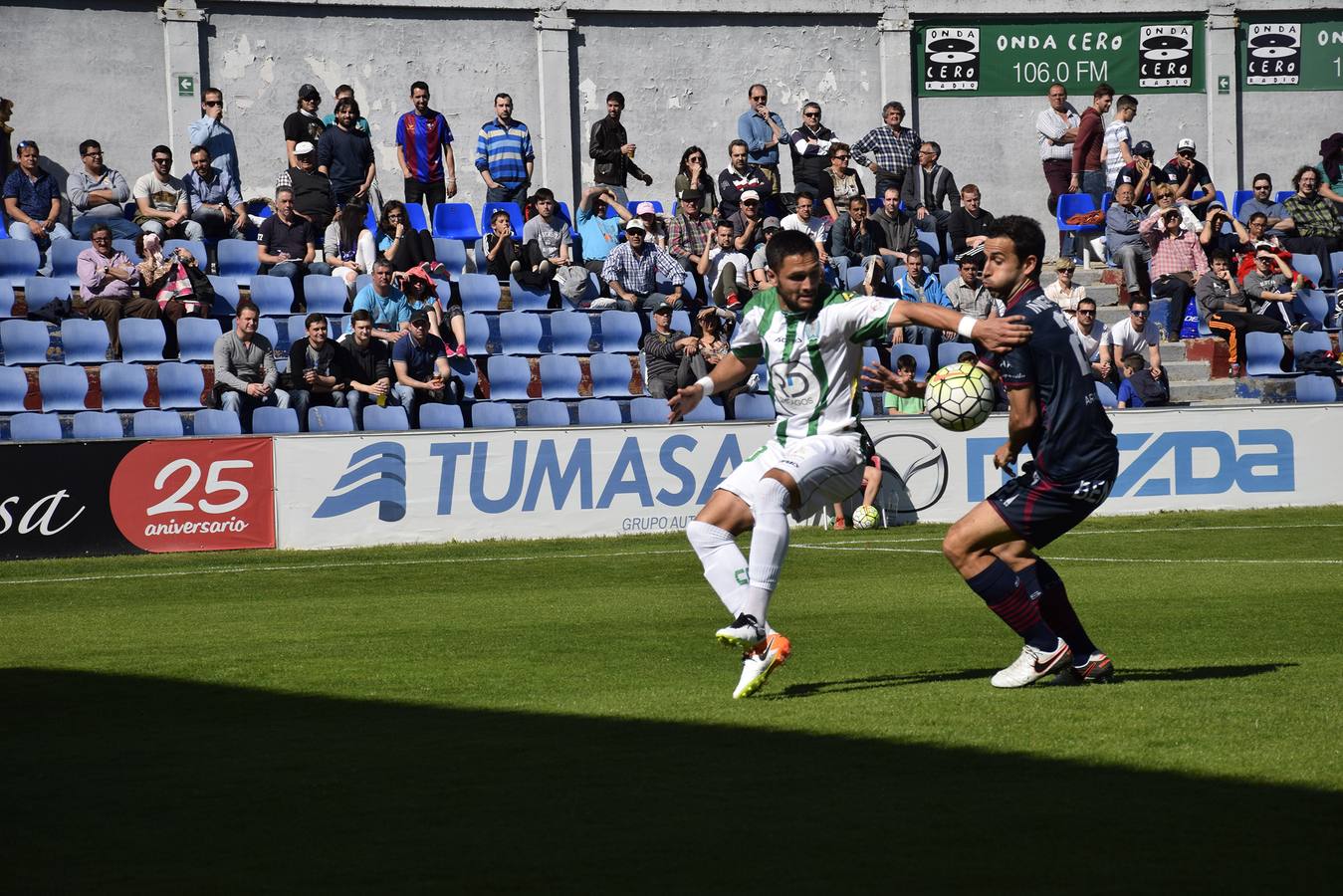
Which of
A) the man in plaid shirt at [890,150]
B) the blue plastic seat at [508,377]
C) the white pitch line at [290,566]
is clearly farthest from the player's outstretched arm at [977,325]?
the man in plaid shirt at [890,150]

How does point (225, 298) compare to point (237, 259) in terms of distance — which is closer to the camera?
point (225, 298)

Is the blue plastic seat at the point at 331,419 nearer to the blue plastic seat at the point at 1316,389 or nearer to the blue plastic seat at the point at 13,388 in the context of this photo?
the blue plastic seat at the point at 13,388

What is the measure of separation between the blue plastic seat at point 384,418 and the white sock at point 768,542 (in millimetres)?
11537

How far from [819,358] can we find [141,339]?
13868mm

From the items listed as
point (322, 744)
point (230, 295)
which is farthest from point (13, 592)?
point (322, 744)

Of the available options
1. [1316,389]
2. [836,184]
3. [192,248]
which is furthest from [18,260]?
[1316,389]

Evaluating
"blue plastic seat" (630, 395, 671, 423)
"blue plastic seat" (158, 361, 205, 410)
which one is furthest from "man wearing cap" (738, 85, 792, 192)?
"blue plastic seat" (158, 361, 205, 410)

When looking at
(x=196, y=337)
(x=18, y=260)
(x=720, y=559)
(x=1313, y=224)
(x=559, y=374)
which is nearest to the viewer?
(x=720, y=559)

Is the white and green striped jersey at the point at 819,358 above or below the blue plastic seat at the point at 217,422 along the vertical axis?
above

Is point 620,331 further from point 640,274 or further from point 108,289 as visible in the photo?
point 108,289

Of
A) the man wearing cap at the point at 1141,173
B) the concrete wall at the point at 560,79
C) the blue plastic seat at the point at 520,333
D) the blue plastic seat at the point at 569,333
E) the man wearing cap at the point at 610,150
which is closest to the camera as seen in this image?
the blue plastic seat at the point at 520,333

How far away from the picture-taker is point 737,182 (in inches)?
933

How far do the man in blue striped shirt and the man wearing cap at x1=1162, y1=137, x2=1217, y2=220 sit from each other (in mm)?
9979

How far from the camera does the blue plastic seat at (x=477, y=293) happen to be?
22.0 meters
